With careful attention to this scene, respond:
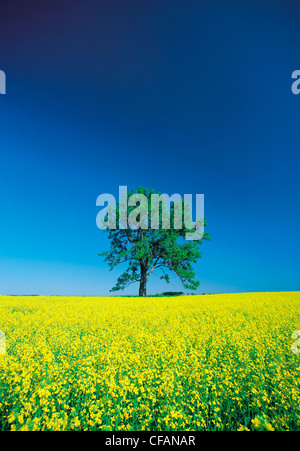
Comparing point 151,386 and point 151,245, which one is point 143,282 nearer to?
point 151,245

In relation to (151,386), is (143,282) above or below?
above

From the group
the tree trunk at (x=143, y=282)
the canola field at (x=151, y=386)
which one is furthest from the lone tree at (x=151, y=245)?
the canola field at (x=151, y=386)

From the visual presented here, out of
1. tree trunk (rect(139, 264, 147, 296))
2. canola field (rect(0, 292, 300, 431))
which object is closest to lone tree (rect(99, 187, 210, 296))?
tree trunk (rect(139, 264, 147, 296))

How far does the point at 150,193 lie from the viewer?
32.8 m

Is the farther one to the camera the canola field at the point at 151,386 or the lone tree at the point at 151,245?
the lone tree at the point at 151,245

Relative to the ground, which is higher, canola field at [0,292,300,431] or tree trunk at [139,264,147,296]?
tree trunk at [139,264,147,296]

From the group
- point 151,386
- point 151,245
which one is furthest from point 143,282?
point 151,386

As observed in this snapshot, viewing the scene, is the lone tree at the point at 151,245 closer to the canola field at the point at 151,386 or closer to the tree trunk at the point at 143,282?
the tree trunk at the point at 143,282

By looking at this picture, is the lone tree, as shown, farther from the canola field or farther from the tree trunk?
the canola field

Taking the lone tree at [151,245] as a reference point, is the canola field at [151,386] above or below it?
below

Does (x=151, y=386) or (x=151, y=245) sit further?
(x=151, y=245)
